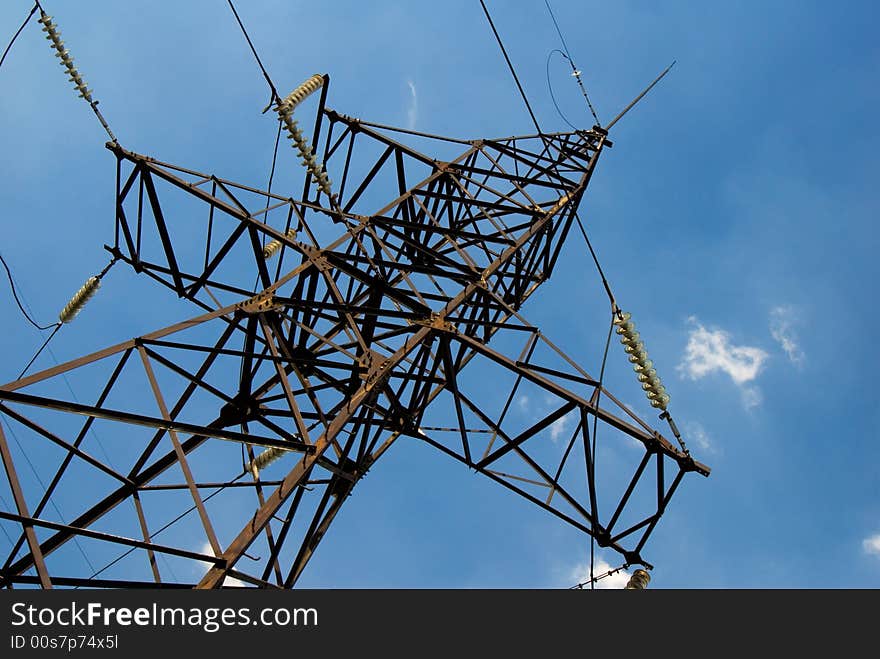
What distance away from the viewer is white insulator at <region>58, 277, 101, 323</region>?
51.0 feet

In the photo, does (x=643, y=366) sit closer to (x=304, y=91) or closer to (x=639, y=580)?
(x=639, y=580)

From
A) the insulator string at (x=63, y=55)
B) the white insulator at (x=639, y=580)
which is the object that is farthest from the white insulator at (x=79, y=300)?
the white insulator at (x=639, y=580)

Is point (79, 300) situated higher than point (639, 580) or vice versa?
point (79, 300)

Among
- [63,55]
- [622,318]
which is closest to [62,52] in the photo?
[63,55]

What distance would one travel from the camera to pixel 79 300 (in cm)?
1573

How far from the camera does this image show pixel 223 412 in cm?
1451

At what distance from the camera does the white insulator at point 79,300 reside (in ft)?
51.0

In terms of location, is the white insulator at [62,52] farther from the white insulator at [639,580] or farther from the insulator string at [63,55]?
the white insulator at [639,580]

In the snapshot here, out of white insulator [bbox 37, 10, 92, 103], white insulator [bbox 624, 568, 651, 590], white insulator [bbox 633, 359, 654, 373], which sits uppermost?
white insulator [bbox 37, 10, 92, 103]

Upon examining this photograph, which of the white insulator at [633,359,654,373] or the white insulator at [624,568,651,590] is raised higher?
the white insulator at [633,359,654,373]

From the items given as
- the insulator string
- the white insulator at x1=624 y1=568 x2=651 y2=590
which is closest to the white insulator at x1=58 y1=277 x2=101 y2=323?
the insulator string

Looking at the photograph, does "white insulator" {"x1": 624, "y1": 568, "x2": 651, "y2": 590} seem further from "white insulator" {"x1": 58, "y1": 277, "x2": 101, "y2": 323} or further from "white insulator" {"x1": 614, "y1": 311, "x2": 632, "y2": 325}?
"white insulator" {"x1": 58, "y1": 277, "x2": 101, "y2": 323}
